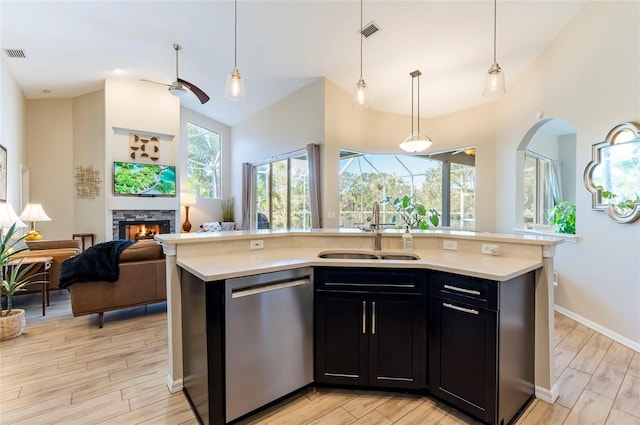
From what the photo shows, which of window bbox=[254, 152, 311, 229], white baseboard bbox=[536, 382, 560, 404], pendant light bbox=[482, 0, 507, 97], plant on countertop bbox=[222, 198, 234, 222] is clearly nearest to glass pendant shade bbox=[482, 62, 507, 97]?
pendant light bbox=[482, 0, 507, 97]

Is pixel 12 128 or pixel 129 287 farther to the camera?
pixel 12 128

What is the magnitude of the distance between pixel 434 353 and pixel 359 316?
1.80ft

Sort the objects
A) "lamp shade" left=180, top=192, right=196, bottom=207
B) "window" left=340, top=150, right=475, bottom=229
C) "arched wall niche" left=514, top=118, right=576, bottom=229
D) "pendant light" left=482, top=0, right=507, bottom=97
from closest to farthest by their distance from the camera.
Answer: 1. "pendant light" left=482, top=0, right=507, bottom=97
2. "window" left=340, top=150, right=475, bottom=229
3. "arched wall niche" left=514, top=118, right=576, bottom=229
4. "lamp shade" left=180, top=192, right=196, bottom=207

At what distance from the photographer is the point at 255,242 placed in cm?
244

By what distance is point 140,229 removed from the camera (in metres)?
6.27

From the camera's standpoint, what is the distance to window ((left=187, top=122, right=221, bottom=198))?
7.48m

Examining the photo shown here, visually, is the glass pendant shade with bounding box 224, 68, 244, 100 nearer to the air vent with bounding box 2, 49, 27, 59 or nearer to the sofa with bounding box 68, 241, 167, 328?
the sofa with bounding box 68, 241, 167, 328

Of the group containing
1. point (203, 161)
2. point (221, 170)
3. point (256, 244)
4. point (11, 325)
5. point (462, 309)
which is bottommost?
point (11, 325)

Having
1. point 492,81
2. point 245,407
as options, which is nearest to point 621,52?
point 492,81

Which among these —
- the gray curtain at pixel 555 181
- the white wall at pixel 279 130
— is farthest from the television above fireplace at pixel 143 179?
the gray curtain at pixel 555 181

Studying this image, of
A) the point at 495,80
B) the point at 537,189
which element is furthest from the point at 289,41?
the point at 537,189

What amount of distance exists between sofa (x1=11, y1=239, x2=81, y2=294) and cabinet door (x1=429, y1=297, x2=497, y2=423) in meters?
4.41

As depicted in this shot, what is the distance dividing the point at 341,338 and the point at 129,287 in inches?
103

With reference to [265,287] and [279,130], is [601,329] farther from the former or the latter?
[279,130]
